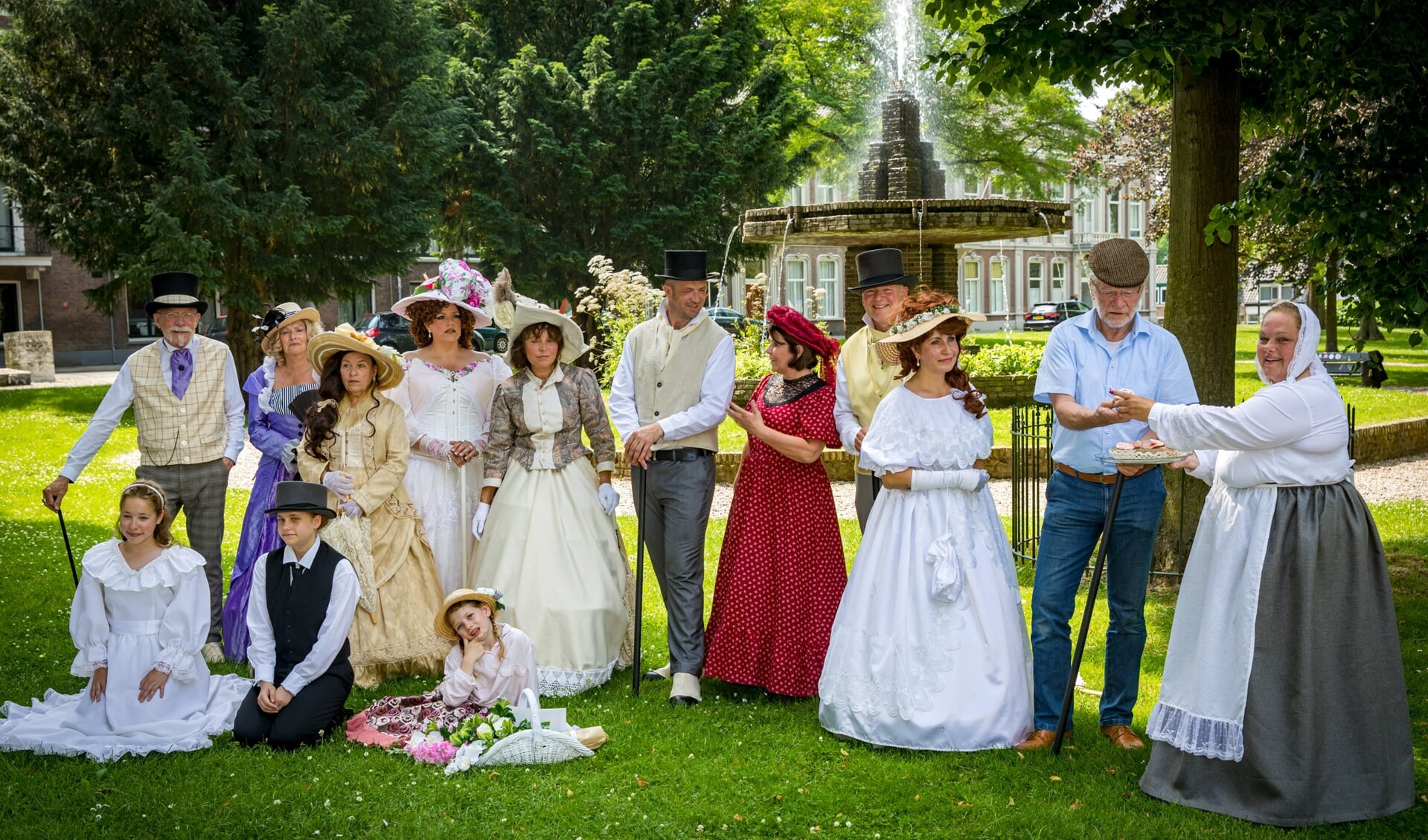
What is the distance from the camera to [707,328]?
20.0ft

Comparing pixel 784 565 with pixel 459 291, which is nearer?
pixel 784 565

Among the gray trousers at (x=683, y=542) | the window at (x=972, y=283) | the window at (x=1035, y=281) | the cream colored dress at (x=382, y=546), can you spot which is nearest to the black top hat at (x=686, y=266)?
the gray trousers at (x=683, y=542)

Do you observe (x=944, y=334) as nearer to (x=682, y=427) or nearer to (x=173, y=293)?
(x=682, y=427)

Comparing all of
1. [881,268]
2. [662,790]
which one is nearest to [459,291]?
[881,268]

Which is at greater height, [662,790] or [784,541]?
[784,541]

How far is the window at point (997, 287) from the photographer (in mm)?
55438

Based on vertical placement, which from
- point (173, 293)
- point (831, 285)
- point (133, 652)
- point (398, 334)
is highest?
point (831, 285)

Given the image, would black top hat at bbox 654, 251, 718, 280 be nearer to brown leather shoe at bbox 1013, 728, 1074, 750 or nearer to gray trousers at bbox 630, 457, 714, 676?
gray trousers at bbox 630, 457, 714, 676

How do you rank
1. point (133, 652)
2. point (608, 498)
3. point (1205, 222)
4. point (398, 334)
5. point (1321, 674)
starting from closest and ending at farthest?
1. point (1321, 674)
2. point (133, 652)
3. point (608, 498)
4. point (1205, 222)
5. point (398, 334)

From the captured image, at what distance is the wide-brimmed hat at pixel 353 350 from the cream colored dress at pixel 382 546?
125 millimetres

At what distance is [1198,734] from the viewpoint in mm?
4336

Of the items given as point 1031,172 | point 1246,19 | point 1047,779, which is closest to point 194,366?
point 1047,779

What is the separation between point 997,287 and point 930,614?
53.0m

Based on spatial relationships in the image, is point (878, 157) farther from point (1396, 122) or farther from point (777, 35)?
point (777, 35)
